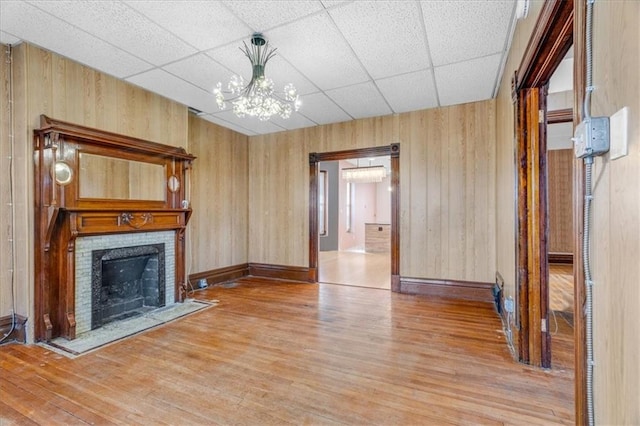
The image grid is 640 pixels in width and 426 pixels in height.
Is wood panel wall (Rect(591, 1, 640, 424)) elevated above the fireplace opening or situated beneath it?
elevated above

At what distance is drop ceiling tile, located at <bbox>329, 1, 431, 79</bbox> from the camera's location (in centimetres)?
240

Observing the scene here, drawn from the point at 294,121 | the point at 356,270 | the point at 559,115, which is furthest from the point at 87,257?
the point at 559,115

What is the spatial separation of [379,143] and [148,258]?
3695 mm

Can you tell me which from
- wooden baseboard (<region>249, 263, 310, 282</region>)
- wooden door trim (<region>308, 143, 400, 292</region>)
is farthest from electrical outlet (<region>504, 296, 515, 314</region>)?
wooden baseboard (<region>249, 263, 310, 282</region>)

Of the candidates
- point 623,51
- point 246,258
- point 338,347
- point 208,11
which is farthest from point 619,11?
point 246,258

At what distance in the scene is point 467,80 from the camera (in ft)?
12.0

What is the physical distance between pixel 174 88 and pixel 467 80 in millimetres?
3517

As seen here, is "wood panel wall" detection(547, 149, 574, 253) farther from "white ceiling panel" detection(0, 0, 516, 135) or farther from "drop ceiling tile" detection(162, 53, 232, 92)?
"drop ceiling tile" detection(162, 53, 232, 92)

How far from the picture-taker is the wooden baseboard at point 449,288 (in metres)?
4.28

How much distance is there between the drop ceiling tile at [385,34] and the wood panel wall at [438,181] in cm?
146

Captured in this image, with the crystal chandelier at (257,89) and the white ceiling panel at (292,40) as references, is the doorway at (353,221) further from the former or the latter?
the crystal chandelier at (257,89)

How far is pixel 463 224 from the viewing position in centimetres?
445

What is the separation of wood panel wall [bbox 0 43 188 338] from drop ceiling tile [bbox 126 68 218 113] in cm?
25

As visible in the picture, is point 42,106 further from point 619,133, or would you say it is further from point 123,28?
point 619,133
